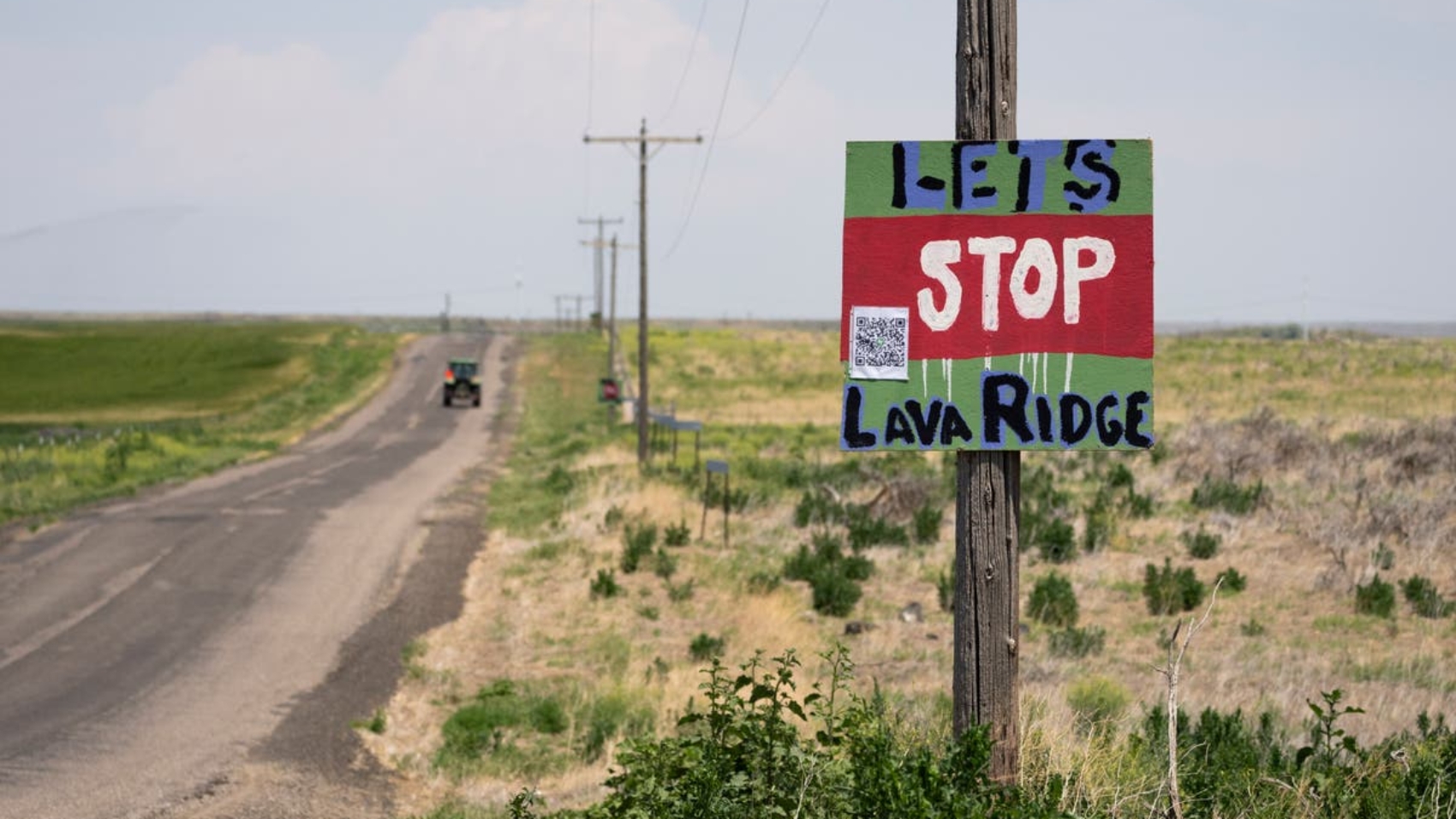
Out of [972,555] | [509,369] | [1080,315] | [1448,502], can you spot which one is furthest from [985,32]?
[509,369]

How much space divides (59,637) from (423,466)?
1850 cm

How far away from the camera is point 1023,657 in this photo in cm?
1249

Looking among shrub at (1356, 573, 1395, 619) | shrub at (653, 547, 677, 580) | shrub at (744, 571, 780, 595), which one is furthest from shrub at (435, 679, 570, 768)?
shrub at (1356, 573, 1395, 619)

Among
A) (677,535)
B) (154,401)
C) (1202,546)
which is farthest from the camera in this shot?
(154,401)

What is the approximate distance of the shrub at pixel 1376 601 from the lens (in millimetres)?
14750

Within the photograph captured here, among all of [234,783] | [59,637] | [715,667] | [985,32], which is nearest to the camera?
[985,32]

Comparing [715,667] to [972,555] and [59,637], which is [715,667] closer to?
[972,555]

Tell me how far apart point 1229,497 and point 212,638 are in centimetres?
1530

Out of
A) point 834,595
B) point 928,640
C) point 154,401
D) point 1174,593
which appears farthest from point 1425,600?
point 154,401

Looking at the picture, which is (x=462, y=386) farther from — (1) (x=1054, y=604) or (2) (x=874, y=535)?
(1) (x=1054, y=604)

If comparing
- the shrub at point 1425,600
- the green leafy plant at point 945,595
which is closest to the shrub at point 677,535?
the green leafy plant at point 945,595

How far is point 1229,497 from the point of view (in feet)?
71.7

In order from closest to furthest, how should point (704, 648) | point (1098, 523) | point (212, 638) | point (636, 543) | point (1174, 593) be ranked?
point (704, 648)
point (212, 638)
point (1174, 593)
point (636, 543)
point (1098, 523)

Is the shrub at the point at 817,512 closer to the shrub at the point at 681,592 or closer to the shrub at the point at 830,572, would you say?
the shrub at the point at 830,572
